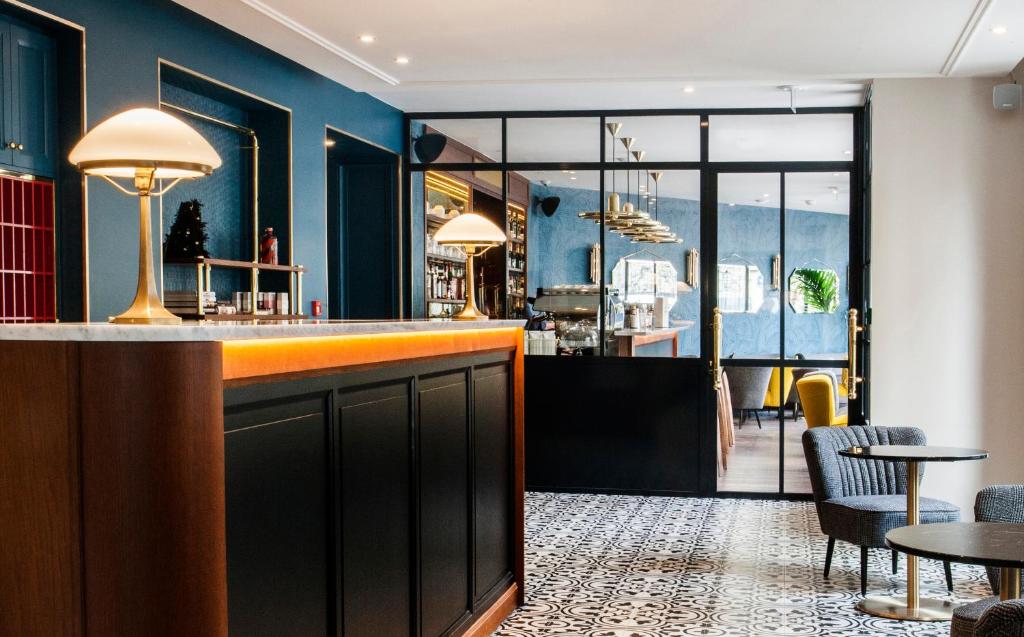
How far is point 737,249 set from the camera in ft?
27.6

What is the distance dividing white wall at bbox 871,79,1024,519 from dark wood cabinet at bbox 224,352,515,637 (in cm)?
375

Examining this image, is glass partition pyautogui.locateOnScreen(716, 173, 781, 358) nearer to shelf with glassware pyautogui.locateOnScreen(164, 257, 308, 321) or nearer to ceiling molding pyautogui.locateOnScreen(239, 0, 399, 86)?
ceiling molding pyautogui.locateOnScreen(239, 0, 399, 86)

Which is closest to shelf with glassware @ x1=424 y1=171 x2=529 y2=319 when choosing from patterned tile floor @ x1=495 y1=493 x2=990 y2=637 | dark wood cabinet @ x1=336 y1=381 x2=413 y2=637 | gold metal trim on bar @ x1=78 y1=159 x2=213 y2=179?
patterned tile floor @ x1=495 y1=493 x2=990 y2=637

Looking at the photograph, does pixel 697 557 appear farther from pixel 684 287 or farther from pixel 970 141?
pixel 970 141

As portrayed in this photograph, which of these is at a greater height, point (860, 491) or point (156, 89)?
point (156, 89)

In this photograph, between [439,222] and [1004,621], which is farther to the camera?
[439,222]

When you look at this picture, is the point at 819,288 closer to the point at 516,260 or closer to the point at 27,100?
the point at 516,260

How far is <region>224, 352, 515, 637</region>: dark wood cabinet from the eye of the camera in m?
2.78

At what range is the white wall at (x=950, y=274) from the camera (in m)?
7.39

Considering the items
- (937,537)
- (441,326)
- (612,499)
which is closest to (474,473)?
(441,326)

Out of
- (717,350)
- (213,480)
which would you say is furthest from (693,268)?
(213,480)

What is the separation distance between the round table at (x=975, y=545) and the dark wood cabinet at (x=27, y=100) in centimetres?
401

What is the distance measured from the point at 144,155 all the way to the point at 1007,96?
626 cm

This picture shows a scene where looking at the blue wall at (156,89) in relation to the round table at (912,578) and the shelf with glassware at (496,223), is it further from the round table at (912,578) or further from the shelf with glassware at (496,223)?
the round table at (912,578)
